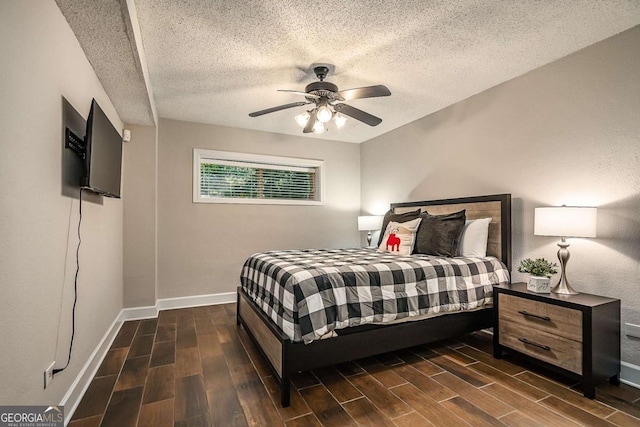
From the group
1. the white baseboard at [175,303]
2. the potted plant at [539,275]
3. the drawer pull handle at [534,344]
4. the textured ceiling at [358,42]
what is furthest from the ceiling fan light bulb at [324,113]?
the white baseboard at [175,303]

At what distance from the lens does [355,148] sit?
5.21 meters

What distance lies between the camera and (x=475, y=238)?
2.94 meters

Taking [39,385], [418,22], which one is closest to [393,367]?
[39,385]

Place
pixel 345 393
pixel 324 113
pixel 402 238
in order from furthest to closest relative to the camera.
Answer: pixel 402 238 → pixel 324 113 → pixel 345 393

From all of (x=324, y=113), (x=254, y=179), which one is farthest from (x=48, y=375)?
(x=254, y=179)

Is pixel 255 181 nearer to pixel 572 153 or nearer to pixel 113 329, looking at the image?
pixel 113 329

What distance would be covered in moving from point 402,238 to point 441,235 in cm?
41

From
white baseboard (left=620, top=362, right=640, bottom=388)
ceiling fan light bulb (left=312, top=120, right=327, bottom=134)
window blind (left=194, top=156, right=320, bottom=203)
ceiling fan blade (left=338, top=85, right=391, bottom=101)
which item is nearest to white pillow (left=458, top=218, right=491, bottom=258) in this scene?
white baseboard (left=620, top=362, right=640, bottom=388)

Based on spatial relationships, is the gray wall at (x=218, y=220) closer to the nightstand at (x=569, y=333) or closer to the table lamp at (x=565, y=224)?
the nightstand at (x=569, y=333)

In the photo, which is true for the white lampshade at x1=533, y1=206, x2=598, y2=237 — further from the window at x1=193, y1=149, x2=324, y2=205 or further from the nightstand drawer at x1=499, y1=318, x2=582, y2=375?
the window at x1=193, y1=149, x2=324, y2=205

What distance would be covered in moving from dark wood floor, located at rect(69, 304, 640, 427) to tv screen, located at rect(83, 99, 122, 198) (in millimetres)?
1377

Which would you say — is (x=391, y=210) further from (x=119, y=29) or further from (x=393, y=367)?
(x=119, y=29)

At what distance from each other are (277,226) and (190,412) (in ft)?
9.69

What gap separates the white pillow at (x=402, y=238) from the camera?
3.19 meters
